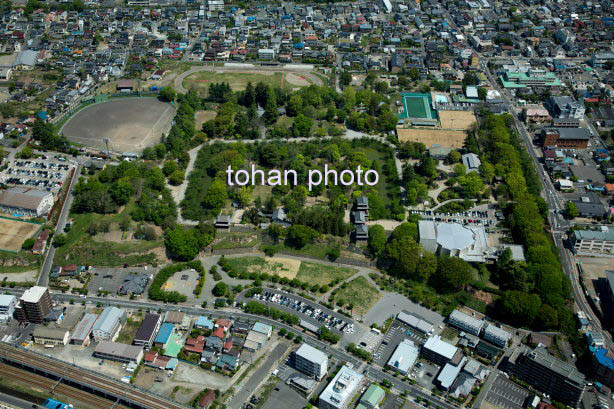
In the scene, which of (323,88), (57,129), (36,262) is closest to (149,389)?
(36,262)

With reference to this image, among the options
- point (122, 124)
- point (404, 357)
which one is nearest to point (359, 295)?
point (404, 357)

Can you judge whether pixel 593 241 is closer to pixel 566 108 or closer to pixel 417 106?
pixel 566 108

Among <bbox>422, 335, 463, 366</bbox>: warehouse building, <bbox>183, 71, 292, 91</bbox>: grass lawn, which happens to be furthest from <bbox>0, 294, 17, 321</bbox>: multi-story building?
<bbox>183, 71, 292, 91</bbox>: grass lawn

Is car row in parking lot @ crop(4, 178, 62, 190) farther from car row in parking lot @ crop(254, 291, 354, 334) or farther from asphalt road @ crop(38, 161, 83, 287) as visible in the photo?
car row in parking lot @ crop(254, 291, 354, 334)

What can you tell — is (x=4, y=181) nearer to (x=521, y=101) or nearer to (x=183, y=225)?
(x=183, y=225)

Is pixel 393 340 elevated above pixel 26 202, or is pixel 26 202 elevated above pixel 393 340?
pixel 26 202
